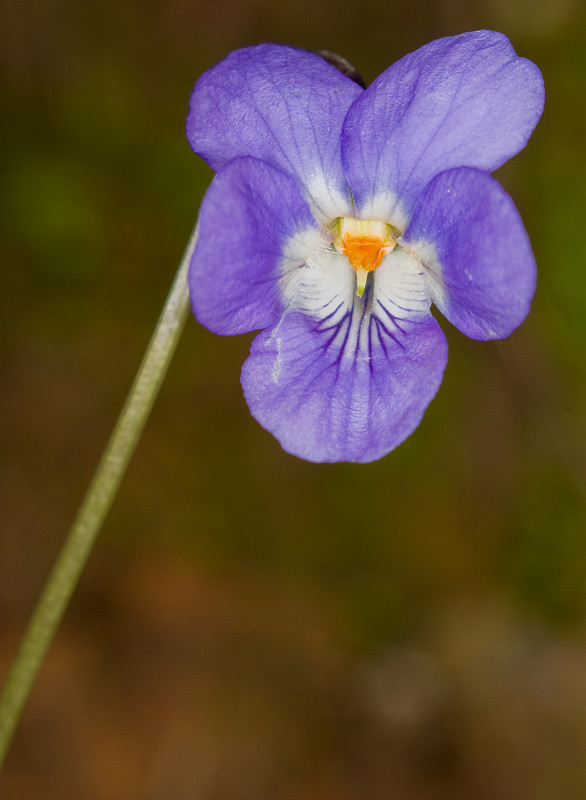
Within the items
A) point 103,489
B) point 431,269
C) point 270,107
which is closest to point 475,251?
point 431,269

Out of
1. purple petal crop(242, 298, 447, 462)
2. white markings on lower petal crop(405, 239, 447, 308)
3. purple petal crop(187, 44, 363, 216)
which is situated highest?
purple petal crop(187, 44, 363, 216)

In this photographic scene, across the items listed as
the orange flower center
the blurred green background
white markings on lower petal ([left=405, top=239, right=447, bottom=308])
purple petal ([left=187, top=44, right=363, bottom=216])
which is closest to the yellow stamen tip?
the orange flower center

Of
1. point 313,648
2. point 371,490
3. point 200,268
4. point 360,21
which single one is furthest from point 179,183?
point 200,268

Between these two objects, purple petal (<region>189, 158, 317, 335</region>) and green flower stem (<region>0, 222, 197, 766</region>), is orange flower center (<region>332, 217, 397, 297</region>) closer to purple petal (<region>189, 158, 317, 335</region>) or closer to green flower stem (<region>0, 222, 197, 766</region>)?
purple petal (<region>189, 158, 317, 335</region>)

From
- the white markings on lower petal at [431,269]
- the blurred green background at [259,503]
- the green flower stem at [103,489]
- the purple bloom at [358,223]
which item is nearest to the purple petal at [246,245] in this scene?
the purple bloom at [358,223]

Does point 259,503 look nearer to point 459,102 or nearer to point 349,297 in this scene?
point 349,297

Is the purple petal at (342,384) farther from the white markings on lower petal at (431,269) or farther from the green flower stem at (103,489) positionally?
the green flower stem at (103,489)
